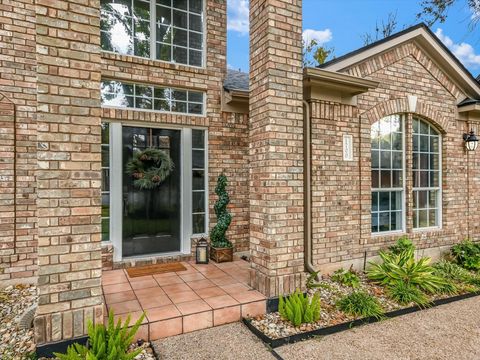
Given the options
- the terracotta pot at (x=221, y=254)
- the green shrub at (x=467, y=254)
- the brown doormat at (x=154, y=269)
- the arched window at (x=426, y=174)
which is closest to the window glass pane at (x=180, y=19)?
the terracotta pot at (x=221, y=254)

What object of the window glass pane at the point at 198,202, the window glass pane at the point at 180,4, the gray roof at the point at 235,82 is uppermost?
the window glass pane at the point at 180,4

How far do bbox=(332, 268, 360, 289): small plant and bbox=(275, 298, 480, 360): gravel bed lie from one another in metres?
0.82

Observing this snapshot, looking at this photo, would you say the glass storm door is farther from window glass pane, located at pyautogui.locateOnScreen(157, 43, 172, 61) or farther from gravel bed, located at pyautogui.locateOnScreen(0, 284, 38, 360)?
gravel bed, located at pyautogui.locateOnScreen(0, 284, 38, 360)

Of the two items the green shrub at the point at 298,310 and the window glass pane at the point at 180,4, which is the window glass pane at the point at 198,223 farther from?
the window glass pane at the point at 180,4

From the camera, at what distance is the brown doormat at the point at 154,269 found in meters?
4.23

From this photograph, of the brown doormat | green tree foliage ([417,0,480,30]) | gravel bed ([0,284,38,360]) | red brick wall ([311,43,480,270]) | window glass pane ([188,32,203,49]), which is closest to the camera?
gravel bed ([0,284,38,360])

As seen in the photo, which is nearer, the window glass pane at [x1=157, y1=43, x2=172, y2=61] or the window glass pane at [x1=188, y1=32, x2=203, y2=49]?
the window glass pane at [x1=157, y1=43, x2=172, y2=61]

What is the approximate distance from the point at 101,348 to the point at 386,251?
4.56 metres

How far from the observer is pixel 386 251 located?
505cm

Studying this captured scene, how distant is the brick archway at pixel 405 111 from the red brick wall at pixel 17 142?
4998mm

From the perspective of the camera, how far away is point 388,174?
5.25m

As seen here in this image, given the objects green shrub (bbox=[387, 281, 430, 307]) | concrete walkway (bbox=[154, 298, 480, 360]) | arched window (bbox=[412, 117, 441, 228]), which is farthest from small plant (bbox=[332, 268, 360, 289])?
arched window (bbox=[412, 117, 441, 228])

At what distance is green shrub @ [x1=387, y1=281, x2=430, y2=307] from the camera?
375 cm

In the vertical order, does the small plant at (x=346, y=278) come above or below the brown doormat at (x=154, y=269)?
below
